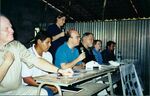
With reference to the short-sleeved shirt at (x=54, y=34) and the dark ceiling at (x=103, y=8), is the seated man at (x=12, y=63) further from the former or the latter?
the dark ceiling at (x=103, y=8)

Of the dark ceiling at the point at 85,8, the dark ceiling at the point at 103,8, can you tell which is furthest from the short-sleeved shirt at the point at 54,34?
the dark ceiling at the point at 103,8

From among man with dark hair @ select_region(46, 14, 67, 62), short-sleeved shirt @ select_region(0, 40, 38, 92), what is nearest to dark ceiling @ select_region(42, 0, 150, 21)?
man with dark hair @ select_region(46, 14, 67, 62)

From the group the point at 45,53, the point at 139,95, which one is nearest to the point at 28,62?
the point at 45,53

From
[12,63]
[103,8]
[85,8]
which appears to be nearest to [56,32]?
[12,63]

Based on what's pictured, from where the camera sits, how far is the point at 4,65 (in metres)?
2.44

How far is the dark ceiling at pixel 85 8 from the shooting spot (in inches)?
365

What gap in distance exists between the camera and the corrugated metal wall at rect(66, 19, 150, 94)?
845 cm

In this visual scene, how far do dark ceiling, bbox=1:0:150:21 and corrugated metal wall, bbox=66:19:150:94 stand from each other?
3.35 feet

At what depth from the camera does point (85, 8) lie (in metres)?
10.4

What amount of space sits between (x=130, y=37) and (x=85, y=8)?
8.97 feet

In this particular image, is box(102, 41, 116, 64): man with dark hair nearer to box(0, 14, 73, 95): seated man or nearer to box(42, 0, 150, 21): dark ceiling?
box(42, 0, 150, 21): dark ceiling

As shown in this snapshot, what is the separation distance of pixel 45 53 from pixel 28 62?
97cm

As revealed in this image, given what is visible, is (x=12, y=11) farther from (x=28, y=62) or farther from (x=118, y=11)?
(x=28, y=62)

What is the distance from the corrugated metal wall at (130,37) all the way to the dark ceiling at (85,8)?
102 centimetres
